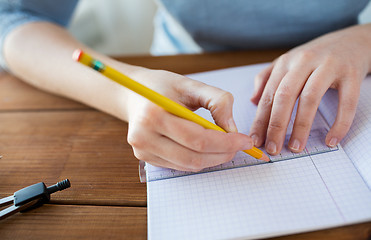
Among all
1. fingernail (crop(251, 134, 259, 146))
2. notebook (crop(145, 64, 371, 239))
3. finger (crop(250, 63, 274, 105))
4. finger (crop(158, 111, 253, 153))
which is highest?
finger (crop(158, 111, 253, 153))

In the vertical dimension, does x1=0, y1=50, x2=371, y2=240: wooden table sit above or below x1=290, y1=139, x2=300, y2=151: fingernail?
below

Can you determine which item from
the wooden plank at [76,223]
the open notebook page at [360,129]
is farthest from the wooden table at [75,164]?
the open notebook page at [360,129]

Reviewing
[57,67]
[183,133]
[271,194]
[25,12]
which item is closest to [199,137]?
[183,133]

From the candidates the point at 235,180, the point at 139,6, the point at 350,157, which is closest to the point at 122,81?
the point at 235,180

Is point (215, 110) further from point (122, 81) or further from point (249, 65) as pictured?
point (249, 65)

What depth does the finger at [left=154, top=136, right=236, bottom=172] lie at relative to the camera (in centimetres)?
41

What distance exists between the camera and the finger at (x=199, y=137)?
39cm

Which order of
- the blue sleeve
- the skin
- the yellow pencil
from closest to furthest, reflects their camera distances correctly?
the yellow pencil
the skin
the blue sleeve

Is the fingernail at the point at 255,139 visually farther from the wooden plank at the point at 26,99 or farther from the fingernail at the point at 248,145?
the wooden plank at the point at 26,99

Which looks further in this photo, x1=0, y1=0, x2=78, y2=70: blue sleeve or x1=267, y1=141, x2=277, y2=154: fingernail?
x1=0, y1=0, x2=78, y2=70: blue sleeve

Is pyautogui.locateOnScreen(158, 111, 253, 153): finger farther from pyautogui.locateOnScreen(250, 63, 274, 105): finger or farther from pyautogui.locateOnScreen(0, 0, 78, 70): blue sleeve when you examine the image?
pyautogui.locateOnScreen(0, 0, 78, 70): blue sleeve

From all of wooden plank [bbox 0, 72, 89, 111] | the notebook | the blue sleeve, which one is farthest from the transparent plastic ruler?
the blue sleeve

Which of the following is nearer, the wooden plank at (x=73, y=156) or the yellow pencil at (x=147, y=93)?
the yellow pencil at (x=147, y=93)

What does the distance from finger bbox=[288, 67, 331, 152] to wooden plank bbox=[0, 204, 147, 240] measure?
0.93 ft
